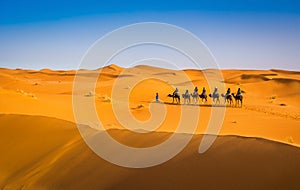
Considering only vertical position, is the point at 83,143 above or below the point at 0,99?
below

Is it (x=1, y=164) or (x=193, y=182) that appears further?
(x=1, y=164)

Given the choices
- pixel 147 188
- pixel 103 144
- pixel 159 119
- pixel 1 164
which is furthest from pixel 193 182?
pixel 159 119

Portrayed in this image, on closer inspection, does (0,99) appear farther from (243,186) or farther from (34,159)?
(243,186)

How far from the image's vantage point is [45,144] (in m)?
10.8

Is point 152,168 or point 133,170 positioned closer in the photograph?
point 152,168

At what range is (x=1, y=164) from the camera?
9.94m

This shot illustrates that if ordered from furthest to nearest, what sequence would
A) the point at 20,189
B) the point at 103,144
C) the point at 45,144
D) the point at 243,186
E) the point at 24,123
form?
the point at 24,123 → the point at 45,144 → the point at 103,144 → the point at 20,189 → the point at 243,186

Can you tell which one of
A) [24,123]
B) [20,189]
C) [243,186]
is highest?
[24,123]

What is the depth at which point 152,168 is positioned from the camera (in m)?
7.63

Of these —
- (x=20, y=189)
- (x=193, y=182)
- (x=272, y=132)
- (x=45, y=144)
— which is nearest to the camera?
(x=193, y=182)

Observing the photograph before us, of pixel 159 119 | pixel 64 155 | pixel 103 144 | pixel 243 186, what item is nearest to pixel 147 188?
pixel 243 186

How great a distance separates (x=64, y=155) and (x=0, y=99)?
31.9 feet

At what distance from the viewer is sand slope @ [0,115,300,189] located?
6372 mm

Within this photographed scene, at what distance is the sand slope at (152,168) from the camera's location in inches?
251
